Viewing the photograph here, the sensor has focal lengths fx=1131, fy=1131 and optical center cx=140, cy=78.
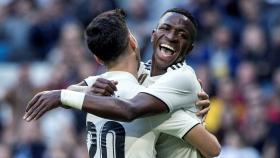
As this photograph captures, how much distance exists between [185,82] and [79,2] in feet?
30.1

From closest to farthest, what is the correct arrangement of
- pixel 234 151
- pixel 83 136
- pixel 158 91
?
pixel 158 91 < pixel 234 151 < pixel 83 136

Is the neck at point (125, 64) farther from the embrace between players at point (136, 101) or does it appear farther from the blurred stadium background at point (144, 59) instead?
the blurred stadium background at point (144, 59)

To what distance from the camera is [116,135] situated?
609 centimetres

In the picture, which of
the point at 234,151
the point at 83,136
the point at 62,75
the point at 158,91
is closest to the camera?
the point at 158,91

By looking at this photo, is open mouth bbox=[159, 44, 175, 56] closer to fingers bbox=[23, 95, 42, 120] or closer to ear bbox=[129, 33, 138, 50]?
ear bbox=[129, 33, 138, 50]

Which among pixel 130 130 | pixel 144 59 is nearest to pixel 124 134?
pixel 130 130

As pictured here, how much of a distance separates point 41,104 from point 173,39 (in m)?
0.89

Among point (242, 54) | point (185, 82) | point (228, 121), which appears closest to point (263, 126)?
point (228, 121)

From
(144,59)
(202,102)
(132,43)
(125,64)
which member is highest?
(132,43)

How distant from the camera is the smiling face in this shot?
6.30 meters

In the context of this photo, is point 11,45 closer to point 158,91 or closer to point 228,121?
point 228,121

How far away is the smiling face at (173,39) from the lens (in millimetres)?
6297

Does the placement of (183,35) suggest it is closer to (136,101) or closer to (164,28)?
(164,28)

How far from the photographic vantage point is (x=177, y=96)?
6102 mm
